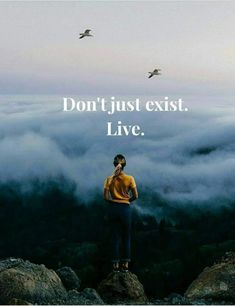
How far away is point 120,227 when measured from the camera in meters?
18.3

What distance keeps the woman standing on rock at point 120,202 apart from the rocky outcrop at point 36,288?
1211 millimetres

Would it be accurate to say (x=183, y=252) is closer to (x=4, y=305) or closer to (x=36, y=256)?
(x=36, y=256)

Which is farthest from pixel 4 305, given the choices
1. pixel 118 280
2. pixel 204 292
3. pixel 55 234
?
pixel 55 234

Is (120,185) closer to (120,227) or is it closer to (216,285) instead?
(120,227)

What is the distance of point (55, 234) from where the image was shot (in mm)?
31391

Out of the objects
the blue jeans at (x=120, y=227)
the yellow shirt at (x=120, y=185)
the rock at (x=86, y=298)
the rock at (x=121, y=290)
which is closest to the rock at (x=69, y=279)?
the rock at (x=121, y=290)

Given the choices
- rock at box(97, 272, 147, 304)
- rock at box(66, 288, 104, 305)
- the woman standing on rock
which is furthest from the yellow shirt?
rock at box(66, 288, 104, 305)

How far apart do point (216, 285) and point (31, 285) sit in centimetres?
449

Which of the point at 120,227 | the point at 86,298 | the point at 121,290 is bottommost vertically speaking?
the point at 86,298

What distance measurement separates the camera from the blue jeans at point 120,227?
714 inches

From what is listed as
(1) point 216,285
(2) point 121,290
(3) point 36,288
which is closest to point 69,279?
(2) point 121,290

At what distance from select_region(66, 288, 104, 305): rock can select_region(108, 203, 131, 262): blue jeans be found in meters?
0.95

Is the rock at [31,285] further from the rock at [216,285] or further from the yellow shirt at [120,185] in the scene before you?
the rock at [216,285]

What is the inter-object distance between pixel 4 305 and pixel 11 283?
901 millimetres
